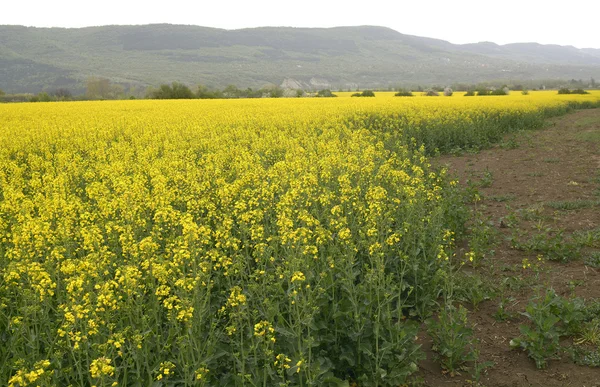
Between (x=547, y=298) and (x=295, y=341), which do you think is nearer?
(x=295, y=341)

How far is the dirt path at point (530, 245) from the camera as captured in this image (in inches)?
204

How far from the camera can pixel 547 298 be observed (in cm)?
561

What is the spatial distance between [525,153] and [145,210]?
15384 mm

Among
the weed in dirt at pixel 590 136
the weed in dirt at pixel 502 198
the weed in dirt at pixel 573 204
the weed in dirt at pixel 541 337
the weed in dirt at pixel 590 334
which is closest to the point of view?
the weed in dirt at pixel 541 337

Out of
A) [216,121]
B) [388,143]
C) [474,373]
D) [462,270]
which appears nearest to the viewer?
[474,373]

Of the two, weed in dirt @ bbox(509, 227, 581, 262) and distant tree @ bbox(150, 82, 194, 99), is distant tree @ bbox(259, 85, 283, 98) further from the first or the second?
weed in dirt @ bbox(509, 227, 581, 262)

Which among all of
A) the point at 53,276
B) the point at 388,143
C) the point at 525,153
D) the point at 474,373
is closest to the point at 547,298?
the point at 474,373

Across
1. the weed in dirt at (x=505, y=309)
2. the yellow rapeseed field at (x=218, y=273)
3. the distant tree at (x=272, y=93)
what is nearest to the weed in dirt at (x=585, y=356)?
the weed in dirt at (x=505, y=309)

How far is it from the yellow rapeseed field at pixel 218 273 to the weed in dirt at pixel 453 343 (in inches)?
17.6

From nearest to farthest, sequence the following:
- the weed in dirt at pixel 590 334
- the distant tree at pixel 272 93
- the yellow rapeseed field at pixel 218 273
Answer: the yellow rapeseed field at pixel 218 273 → the weed in dirt at pixel 590 334 → the distant tree at pixel 272 93

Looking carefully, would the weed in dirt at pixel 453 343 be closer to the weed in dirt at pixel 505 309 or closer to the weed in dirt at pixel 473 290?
the weed in dirt at pixel 505 309

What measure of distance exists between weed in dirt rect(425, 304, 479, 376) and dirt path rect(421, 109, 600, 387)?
0.14m

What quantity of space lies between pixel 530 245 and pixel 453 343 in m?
3.88

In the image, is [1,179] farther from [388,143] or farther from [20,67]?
[20,67]
